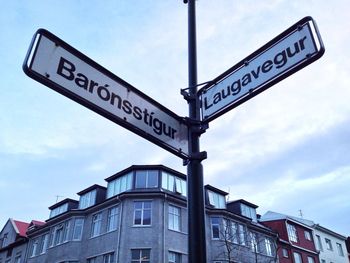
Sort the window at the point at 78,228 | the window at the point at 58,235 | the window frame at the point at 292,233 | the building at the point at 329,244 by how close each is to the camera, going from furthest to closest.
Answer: the building at the point at 329,244 → the window frame at the point at 292,233 → the window at the point at 58,235 → the window at the point at 78,228

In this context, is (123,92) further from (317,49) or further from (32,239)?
(32,239)

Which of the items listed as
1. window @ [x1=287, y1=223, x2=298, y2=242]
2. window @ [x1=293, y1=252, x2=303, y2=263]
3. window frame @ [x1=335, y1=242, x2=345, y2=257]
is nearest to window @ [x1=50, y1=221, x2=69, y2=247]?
window @ [x1=287, y1=223, x2=298, y2=242]

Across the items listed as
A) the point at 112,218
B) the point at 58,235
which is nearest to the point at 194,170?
the point at 112,218

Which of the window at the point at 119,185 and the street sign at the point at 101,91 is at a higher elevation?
the window at the point at 119,185

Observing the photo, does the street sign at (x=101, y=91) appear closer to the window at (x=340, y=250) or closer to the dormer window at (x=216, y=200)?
the dormer window at (x=216, y=200)

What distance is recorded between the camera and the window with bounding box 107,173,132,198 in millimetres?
25461

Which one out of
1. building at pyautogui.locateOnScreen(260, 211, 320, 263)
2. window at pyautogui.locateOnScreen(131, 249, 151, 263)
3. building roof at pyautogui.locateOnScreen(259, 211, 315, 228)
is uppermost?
building roof at pyautogui.locateOnScreen(259, 211, 315, 228)

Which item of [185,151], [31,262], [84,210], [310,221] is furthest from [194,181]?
[310,221]

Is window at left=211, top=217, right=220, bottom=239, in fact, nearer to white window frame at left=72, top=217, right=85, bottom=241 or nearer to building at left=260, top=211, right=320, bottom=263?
white window frame at left=72, top=217, right=85, bottom=241

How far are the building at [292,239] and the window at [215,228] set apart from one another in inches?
406

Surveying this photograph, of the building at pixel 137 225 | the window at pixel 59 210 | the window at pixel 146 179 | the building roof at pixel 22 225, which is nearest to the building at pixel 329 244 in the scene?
the building at pixel 137 225

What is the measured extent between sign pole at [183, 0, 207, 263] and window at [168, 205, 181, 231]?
2197 centimetres

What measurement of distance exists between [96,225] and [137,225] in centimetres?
416

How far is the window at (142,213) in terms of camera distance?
23.8 meters
